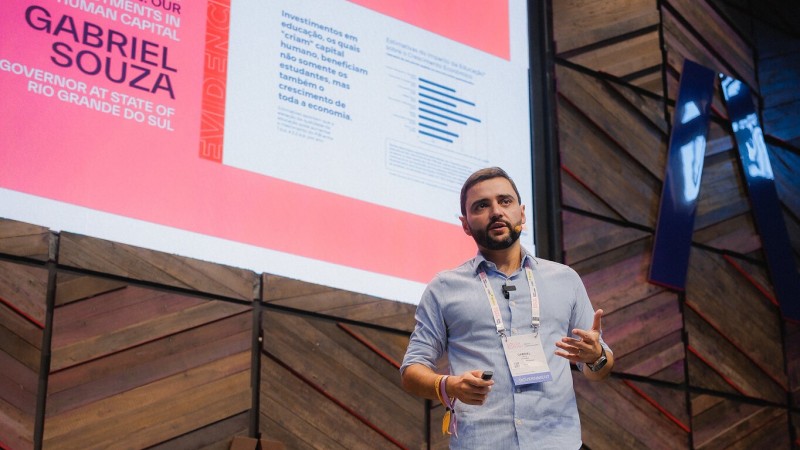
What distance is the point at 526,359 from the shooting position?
238cm

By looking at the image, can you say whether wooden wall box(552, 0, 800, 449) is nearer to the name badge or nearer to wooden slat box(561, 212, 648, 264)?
wooden slat box(561, 212, 648, 264)

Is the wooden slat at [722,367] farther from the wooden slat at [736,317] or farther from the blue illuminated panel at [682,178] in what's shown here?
the blue illuminated panel at [682,178]

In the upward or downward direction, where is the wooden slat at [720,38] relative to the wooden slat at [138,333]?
upward

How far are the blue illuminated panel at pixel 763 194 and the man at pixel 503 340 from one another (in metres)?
3.73

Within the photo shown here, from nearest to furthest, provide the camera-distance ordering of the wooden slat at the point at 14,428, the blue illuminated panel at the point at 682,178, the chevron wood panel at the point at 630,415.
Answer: the wooden slat at the point at 14,428, the chevron wood panel at the point at 630,415, the blue illuminated panel at the point at 682,178

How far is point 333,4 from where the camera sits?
14.8 ft

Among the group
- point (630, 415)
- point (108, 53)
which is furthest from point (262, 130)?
point (630, 415)

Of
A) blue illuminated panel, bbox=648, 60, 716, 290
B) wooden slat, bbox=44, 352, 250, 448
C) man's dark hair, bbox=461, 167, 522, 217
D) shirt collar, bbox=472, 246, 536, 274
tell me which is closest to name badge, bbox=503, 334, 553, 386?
shirt collar, bbox=472, 246, 536, 274

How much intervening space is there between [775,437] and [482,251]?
3.73 meters

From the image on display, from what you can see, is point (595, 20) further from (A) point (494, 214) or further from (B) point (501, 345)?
(B) point (501, 345)

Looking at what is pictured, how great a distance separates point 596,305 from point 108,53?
2.71m

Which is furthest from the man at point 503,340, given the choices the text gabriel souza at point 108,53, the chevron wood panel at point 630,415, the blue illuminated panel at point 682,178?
the blue illuminated panel at point 682,178

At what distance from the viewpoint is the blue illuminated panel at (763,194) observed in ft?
19.5

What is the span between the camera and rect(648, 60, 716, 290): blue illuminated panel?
5441 millimetres
